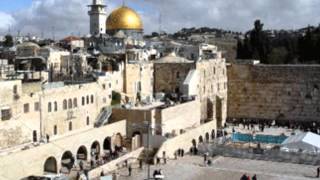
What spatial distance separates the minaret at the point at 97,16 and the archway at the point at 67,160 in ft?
121

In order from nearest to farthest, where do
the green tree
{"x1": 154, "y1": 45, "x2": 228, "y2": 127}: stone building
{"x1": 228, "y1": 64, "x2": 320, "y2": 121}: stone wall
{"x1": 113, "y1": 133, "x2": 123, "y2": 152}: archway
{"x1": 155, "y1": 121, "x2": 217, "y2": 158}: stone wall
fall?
{"x1": 155, "y1": 121, "x2": 217, "y2": 158}: stone wall
{"x1": 113, "y1": 133, "x2": 123, "y2": 152}: archway
{"x1": 154, "y1": 45, "x2": 228, "y2": 127}: stone building
{"x1": 228, "y1": 64, "x2": 320, "y2": 121}: stone wall
the green tree

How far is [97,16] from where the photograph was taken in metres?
63.2

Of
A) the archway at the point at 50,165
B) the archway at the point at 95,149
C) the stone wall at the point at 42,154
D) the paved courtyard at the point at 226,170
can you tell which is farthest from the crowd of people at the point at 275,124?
the archway at the point at 50,165

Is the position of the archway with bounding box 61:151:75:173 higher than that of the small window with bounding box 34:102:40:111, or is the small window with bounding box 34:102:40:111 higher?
the small window with bounding box 34:102:40:111

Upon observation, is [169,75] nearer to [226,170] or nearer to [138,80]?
[138,80]

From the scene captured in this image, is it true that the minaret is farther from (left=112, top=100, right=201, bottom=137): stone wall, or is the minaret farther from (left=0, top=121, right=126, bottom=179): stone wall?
(left=0, top=121, right=126, bottom=179): stone wall

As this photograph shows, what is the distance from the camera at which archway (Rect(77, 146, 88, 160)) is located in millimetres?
27541

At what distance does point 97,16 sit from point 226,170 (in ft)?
131

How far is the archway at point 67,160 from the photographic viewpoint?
25.9 m

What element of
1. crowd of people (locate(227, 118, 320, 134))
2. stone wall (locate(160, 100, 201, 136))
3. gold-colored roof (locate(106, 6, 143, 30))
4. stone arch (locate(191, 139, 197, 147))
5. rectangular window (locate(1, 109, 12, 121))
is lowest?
crowd of people (locate(227, 118, 320, 134))

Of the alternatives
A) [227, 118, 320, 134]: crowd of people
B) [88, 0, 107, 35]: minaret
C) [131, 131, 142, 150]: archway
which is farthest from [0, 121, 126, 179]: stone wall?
[88, 0, 107, 35]: minaret

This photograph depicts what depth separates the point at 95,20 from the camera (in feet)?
209

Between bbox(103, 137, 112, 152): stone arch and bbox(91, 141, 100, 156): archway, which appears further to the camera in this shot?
bbox(103, 137, 112, 152): stone arch

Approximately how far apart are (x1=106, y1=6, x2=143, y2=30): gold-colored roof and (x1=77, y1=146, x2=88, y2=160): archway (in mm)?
29408
